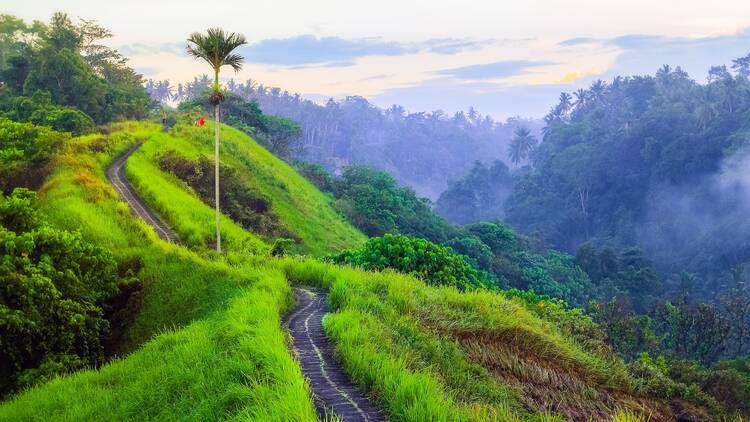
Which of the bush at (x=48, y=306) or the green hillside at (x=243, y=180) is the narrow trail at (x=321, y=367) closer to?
the bush at (x=48, y=306)

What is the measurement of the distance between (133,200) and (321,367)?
21.8 m

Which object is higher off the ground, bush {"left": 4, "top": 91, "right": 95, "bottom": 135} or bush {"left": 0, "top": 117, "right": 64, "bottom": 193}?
bush {"left": 4, "top": 91, "right": 95, "bottom": 135}

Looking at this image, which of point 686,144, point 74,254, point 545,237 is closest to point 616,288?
point 545,237

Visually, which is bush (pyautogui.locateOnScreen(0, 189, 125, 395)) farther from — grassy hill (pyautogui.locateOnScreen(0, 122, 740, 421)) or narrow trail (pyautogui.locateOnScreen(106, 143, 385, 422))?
narrow trail (pyautogui.locateOnScreen(106, 143, 385, 422))

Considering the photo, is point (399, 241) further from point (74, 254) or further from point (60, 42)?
point (60, 42)

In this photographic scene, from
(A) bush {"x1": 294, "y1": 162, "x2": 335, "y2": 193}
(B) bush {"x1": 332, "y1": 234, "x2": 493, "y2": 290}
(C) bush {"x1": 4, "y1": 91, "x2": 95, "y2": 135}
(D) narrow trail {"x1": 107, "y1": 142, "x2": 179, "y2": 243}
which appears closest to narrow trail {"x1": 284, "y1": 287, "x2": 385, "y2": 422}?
(B) bush {"x1": 332, "y1": 234, "x2": 493, "y2": 290}

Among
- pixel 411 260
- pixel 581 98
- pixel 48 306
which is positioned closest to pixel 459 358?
pixel 48 306

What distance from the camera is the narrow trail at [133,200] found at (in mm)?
23572

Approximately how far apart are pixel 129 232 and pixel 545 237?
9609 centimetres

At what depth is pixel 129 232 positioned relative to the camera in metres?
20.7

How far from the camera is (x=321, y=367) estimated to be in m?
8.41

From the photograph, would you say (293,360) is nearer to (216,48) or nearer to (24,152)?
(216,48)

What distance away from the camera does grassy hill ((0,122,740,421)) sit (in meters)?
7.16

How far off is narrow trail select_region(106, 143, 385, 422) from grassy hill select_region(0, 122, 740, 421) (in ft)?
0.70
